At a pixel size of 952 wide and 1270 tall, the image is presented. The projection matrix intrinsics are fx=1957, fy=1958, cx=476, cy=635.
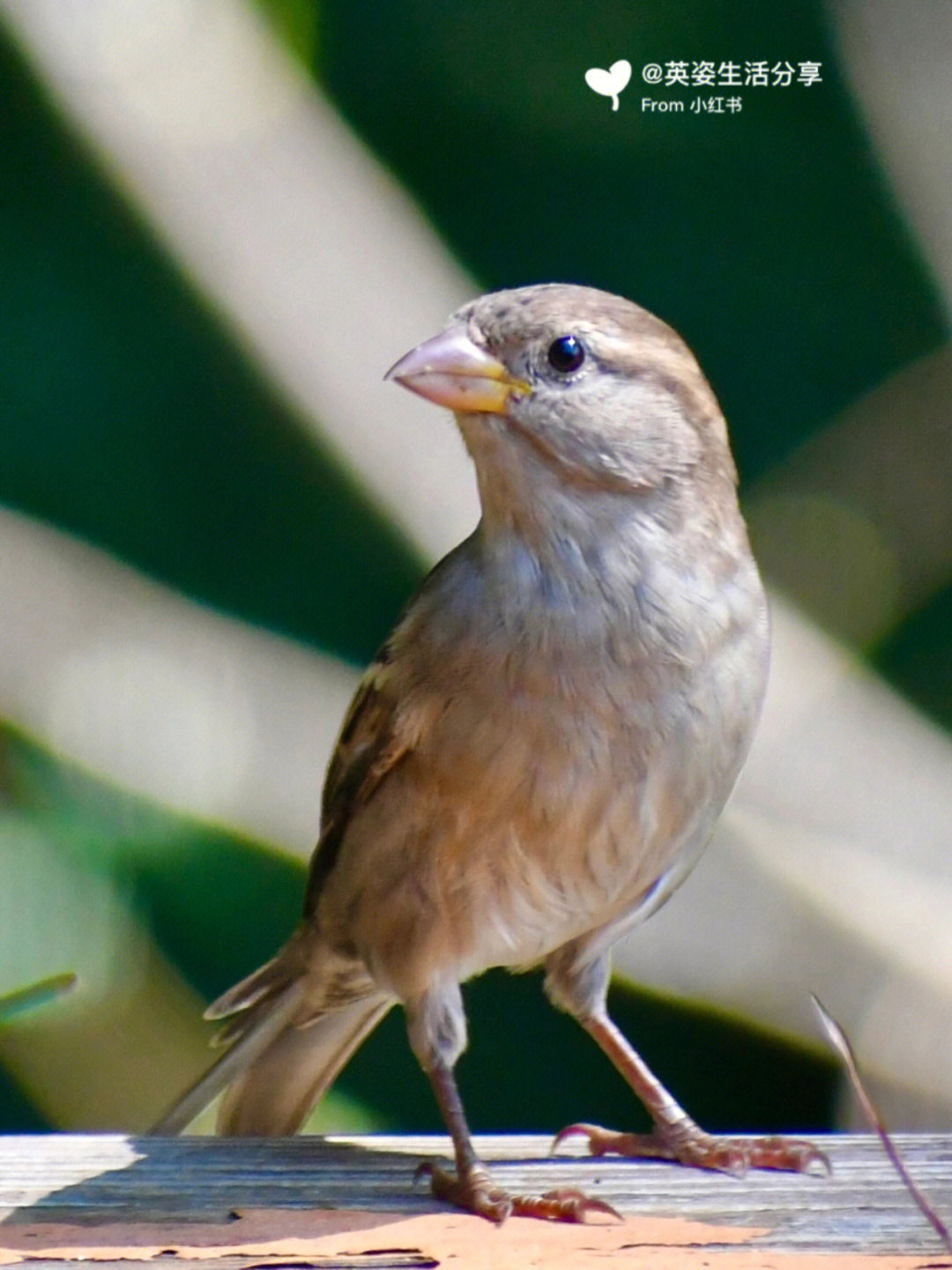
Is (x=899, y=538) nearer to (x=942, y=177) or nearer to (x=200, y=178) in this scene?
(x=942, y=177)

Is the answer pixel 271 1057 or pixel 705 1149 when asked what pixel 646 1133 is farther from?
pixel 271 1057

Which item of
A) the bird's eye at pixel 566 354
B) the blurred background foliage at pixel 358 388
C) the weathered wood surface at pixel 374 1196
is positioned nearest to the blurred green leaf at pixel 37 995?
the weathered wood surface at pixel 374 1196

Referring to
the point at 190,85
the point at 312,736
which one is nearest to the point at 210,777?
the point at 312,736

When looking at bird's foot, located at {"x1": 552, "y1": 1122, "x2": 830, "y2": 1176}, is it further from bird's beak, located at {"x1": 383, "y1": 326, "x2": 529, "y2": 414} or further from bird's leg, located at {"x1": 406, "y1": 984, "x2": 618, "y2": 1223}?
bird's beak, located at {"x1": 383, "y1": 326, "x2": 529, "y2": 414}

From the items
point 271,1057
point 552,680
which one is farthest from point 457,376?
point 271,1057

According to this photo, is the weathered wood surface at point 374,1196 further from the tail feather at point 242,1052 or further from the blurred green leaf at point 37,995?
the blurred green leaf at point 37,995
